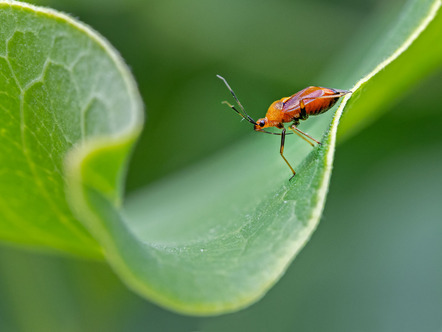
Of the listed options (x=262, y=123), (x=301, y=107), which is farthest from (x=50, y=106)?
(x=262, y=123)

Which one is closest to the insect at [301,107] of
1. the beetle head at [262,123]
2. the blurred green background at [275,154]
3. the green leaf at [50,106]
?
the beetle head at [262,123]

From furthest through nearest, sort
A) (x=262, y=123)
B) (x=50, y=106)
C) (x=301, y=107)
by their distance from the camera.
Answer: (x=262, y=123) → (x=301, y=107) → (x=50, y=106)

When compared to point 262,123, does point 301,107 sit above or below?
below

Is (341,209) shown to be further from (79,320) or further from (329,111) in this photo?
(79,320)

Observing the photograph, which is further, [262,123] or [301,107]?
[262,123]

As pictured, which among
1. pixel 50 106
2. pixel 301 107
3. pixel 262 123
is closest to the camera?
pixel 50 106

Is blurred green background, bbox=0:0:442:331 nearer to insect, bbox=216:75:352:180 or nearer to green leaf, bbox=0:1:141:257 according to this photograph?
insect, bbox=216:75:352:180

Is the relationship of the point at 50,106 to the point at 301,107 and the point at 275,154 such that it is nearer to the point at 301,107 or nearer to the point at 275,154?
the point at 301,107

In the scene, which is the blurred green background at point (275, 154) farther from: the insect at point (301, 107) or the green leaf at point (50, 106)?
the green leaf at point (50, 106)
